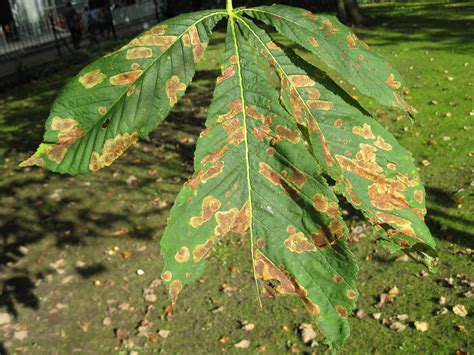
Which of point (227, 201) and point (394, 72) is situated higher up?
point (394, 72)

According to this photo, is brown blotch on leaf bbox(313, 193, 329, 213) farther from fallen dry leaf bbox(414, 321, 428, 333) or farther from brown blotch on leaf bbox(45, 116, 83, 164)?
fallen dry leaf bbox(414, 321, 428, 333)

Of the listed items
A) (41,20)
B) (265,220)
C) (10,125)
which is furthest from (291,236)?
(41,20)

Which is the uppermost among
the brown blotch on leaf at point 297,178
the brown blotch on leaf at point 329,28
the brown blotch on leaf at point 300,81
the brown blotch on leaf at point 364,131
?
the brown blotch on leaf at point 329,28

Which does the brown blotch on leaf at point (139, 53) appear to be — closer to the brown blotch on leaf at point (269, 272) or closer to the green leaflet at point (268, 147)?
the green leaflet at point (268, 147)

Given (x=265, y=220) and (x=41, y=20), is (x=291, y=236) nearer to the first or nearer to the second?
(x=265, y=220)

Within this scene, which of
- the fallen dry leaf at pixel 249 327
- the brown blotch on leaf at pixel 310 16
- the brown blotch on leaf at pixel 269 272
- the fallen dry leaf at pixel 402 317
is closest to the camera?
the brown blotch on leaf at pixel 269 272

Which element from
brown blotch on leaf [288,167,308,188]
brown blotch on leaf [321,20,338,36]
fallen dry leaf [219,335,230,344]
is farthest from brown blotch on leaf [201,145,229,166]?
fallen dry leaf [219,335,230,344]

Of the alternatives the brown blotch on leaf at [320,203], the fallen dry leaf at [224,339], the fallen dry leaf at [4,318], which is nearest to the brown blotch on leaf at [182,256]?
the brown blotch on leaf at [320,203]
